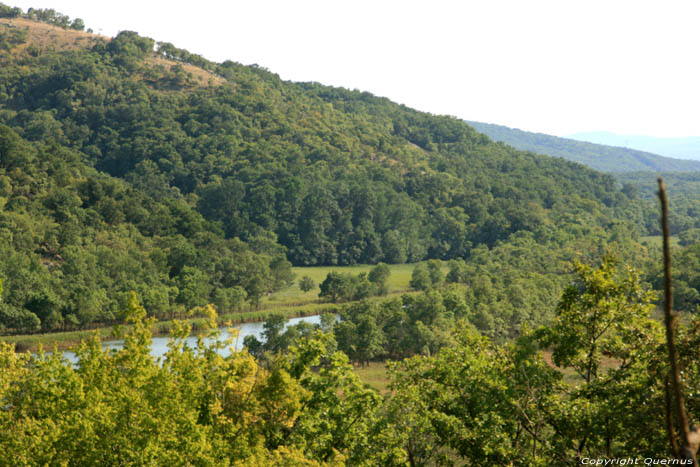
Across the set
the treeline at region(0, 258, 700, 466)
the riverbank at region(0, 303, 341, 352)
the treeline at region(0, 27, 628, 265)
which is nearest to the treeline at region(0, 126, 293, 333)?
the riverbank at region(0, 303, 341, 352)

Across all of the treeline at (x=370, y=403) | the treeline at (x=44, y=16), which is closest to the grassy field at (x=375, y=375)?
the treeline at (x=370, y=403)

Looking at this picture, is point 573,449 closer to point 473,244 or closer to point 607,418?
point 607,418

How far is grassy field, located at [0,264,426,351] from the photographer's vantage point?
5728cm

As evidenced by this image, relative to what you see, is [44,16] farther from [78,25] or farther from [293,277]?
[293,277]

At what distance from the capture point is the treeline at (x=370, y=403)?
1348 cm

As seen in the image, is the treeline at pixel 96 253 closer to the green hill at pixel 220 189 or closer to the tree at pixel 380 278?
the green hill at pixel 220 189

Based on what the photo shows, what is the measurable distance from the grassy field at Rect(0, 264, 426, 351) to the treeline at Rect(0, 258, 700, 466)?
106 ft

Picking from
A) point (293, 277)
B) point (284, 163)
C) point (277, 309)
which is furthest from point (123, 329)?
point (284, 163)

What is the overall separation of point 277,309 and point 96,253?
23296 mm

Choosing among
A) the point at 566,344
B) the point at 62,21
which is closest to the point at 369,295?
the point at 566,344

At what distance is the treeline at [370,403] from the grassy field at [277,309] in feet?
106

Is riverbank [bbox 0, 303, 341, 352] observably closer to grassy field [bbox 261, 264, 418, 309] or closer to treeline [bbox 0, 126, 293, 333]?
treeline [bbox 0, 126, 293, 333]

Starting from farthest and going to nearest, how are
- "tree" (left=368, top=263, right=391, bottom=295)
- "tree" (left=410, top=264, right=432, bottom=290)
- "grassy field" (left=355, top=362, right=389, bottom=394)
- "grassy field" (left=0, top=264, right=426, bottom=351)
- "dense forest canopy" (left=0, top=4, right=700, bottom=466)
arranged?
1. "tree" (left=410, top=264, right=432, bottom=290)
2. "tree" (left=368, top=263, right=391, bottom=295)
3. "grassy field" (left=0, top=264, right=426, bottom=351)
4. "grassy field" (left=355, top=362, right=389, bottom=394)
5. "dense forest canopy" (left=0, top=4, right=700, bottom=466)

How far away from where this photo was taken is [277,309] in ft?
255
